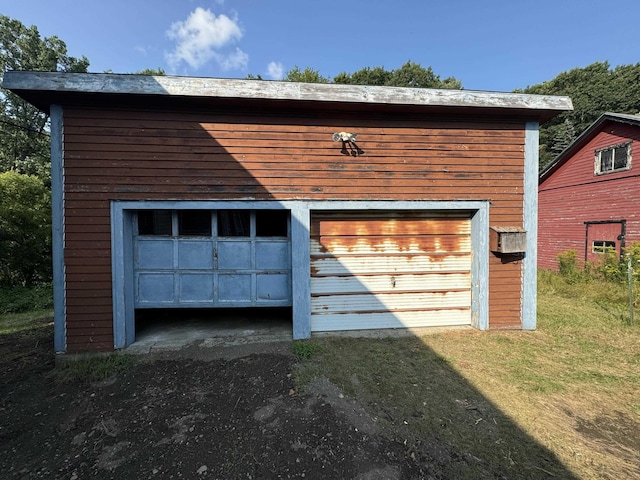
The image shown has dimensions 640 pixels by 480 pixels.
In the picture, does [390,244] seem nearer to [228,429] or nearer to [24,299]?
[228,429]

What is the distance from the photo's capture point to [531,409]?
9.31 ft

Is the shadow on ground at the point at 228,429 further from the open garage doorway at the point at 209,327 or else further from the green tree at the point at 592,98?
the green tree at the point at 592,98

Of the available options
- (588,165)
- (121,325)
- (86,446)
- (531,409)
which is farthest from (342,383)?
(588,165)

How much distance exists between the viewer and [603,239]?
10.3 metres

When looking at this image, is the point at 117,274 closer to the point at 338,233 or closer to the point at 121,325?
the point at 121,325

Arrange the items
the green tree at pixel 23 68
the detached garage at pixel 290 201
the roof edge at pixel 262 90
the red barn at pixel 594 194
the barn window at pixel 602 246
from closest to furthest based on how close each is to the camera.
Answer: the roof edge at pixel 262 90
the detached garage at pixel 290 201
the red barn at pixel 594 194
the barn window at pixel 602 246
the green tree at pixel 23 68

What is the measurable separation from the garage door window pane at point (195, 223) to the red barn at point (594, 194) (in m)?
12.7

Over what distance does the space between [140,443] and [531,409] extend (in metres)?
3.71

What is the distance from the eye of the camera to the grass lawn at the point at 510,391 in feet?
7.52

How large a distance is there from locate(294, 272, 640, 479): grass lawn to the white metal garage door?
44 cm

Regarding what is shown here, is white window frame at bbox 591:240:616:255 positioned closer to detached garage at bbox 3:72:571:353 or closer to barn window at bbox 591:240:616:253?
barn window at bbox 591:240:616:253

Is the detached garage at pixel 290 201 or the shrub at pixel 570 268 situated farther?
the shrub at pixel 570 268

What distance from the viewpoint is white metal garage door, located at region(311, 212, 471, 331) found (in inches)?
188

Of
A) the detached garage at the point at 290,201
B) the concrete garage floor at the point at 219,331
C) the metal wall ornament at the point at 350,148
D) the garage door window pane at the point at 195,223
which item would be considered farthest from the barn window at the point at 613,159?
the garage door window pane at the point at 195,223
